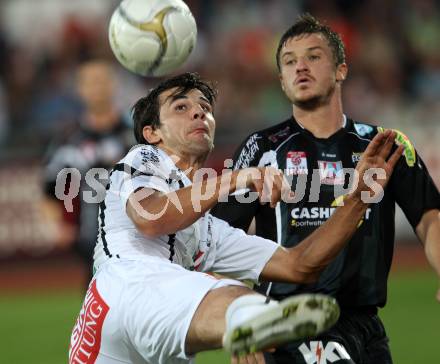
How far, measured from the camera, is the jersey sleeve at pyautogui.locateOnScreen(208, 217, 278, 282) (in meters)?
5.04

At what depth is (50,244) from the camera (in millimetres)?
13734

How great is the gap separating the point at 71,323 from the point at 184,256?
20.0ft

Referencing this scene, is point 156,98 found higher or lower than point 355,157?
higher

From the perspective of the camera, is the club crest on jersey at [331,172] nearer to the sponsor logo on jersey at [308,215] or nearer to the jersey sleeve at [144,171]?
the sponsor logo on jersey at [308,215]

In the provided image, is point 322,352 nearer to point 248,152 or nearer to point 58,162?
point 248,152

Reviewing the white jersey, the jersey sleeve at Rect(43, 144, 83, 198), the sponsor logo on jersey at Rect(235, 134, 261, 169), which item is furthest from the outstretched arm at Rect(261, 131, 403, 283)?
the jersey sleeve at Rect(43, 144, 83, 198)

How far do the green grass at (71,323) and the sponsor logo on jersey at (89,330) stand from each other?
4074 mm

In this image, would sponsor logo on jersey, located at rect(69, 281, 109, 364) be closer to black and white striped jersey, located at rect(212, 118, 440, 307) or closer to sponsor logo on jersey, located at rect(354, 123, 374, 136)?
black and white striped jersey, located at rect(212, 118, 440, 307)

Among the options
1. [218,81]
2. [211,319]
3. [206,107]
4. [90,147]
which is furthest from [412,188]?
[218,81]

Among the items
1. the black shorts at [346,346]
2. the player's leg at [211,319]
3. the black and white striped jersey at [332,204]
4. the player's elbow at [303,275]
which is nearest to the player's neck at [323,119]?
the black and white striped jersey at [332,204]

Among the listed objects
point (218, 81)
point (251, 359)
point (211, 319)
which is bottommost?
point (251, 359)

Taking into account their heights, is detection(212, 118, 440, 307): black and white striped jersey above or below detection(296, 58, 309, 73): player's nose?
below

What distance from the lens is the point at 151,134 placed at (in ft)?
16.8

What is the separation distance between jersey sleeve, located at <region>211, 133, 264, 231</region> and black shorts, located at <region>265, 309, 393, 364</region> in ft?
2.45
